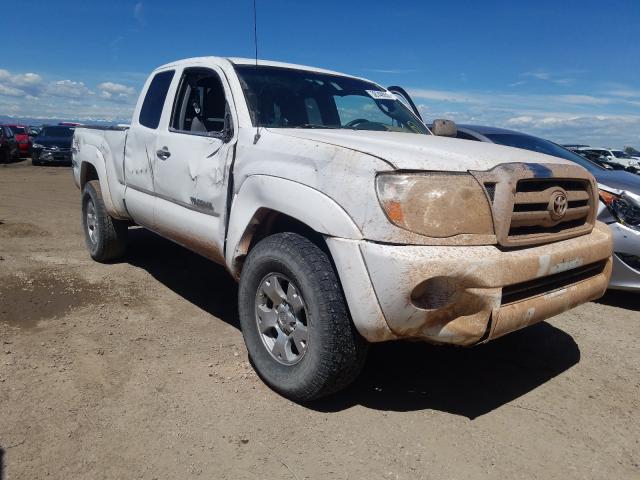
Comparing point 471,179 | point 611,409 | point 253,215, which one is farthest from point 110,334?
point 611,409

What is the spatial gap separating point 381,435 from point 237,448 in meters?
0.72

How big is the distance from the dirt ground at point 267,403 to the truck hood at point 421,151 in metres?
1.36

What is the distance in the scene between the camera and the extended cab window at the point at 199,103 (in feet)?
13.0

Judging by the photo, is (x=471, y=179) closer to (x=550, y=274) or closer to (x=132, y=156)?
(x=550, y=274)

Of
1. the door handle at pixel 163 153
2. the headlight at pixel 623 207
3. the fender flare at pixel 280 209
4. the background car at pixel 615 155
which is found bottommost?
the background car at pixel 615 155

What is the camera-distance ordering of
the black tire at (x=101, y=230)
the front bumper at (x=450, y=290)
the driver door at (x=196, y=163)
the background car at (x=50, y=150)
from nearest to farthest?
the front bumper at (x=450, y=290) < the driver door at (x=196, y=163) < the black tire at (x=101, y=230) < the background car at (x=50, y=150)

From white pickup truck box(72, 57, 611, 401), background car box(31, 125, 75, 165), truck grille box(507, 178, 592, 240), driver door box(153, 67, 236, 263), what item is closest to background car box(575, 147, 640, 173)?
background car box(31, 125, 75, 165)

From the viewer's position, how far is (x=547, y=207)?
2.86 metres

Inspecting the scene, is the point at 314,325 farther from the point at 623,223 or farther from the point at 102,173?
the point at 102,173

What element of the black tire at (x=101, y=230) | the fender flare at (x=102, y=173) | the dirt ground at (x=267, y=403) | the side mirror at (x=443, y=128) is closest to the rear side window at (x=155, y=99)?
the fender flare at (x=102, y=173)

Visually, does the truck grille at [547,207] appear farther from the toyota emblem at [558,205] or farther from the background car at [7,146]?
the background car at [7,146]

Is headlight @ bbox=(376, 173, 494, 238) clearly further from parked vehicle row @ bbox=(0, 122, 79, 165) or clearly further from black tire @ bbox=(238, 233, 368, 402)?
parked vehicle row @ bbox=(0, 122, 79, 165)

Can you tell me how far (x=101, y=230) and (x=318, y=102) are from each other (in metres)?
2.70

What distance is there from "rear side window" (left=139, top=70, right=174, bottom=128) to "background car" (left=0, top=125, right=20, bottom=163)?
19.8 metres
